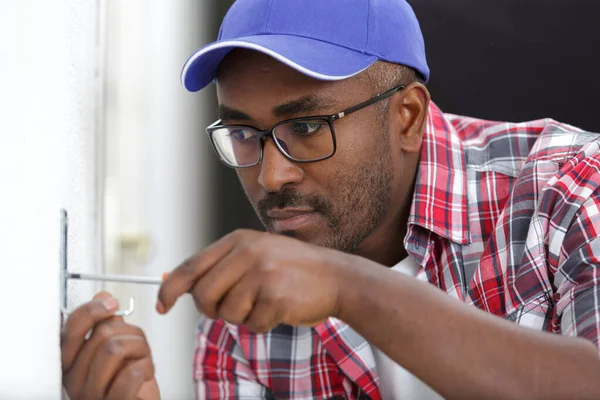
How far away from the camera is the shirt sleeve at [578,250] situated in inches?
37.5

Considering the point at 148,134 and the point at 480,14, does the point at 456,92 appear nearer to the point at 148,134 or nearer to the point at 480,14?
the point at 480,14

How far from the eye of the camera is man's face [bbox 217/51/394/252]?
44.0 inches

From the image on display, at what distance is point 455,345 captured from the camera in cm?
81

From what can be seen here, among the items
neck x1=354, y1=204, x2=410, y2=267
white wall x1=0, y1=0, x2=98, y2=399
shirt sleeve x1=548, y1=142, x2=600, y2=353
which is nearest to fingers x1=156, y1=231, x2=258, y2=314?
white wall x1=0, y1=0, x2=98, y2=399

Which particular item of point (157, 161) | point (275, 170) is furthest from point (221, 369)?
point (157, 161)

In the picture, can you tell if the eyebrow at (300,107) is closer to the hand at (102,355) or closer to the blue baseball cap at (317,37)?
the blue baseball cap at (317,37)

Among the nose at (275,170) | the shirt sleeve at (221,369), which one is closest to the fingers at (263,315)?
the nose at (275,170)

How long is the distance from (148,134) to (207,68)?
97 cm

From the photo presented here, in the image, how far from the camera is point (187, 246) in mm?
2260

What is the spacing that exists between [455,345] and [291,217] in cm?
41

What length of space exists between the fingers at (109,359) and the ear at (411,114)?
0.57m

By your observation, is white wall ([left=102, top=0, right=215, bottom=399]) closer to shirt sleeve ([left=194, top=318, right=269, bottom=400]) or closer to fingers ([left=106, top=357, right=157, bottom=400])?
shirt sleeve ([left=194, top=318, right=269, bottom=400])

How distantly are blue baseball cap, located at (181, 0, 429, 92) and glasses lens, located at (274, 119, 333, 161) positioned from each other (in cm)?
7

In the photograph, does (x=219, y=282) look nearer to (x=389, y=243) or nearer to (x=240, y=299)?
(x=240, y=299)
